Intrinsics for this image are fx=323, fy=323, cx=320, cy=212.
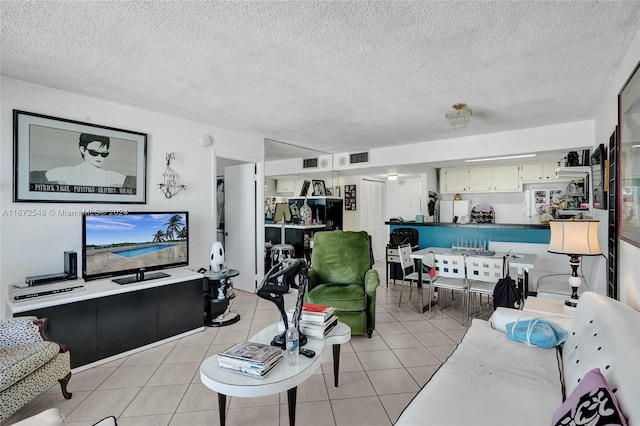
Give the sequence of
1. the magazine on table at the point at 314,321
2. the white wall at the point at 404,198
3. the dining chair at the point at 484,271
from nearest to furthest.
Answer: the magazine on table at the point at 314,321 → the dining chair at the point at 484,271 → the white wall at the point at 404,198

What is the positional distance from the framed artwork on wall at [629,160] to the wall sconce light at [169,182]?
3927 millimetres

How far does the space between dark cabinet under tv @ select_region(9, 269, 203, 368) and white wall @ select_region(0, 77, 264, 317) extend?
50cm

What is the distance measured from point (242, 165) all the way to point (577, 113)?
429 cm

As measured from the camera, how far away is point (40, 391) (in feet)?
6.62

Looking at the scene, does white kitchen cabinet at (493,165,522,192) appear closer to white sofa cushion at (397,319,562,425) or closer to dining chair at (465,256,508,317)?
dining chair at (465,256,508,317)

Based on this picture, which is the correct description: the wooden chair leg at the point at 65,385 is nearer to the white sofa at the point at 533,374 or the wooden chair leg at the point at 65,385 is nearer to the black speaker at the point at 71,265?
the black speaker at the point at 71,265

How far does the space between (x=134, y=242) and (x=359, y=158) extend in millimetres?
4016

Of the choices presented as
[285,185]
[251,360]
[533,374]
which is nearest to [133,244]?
[251,360]

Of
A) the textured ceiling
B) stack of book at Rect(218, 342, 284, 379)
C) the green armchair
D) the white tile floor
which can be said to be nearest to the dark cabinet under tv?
the white tile floor

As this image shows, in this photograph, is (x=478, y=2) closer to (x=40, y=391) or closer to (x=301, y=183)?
(x=40, y=391)

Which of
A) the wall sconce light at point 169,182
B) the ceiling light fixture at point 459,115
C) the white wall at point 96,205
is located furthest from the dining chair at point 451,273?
the wall sconce light at point 169,182

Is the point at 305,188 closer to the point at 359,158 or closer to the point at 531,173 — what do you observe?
the point at 359,158

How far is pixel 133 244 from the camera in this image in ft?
10.2

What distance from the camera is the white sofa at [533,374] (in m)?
1.12
